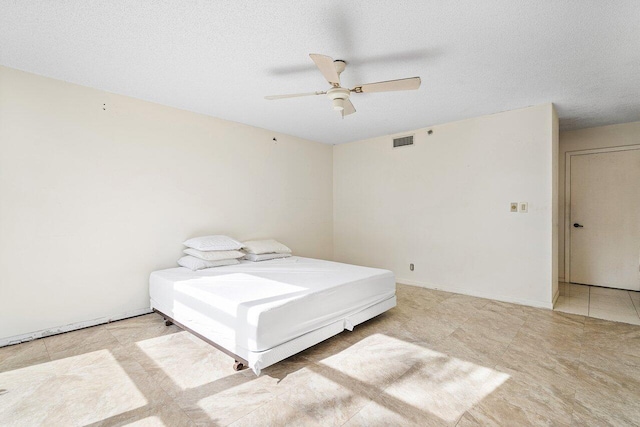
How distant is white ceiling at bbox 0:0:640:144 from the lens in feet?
6.19

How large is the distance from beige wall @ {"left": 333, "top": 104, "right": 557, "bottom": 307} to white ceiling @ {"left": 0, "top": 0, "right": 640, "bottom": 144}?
0.65 metres

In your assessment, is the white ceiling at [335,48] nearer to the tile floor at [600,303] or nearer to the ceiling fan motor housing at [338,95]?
the ceiling fan motor housing at [338,95]

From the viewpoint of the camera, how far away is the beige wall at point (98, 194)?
2672 mm

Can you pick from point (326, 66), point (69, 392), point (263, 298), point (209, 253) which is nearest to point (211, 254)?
point (209, 253)

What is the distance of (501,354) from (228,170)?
144 inches

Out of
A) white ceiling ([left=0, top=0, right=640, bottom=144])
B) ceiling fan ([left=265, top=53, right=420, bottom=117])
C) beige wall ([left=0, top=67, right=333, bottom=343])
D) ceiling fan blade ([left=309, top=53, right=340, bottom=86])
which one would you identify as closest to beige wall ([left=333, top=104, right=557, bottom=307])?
white ceiling ([left=0, top=0, right=640, bottom=144])

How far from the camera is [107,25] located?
204 centimetres

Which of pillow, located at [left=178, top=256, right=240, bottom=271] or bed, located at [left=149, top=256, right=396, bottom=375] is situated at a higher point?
pillow, located at [left=178, top=256, right=240, bottom=271]

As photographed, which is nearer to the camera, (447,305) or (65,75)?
(65,75)

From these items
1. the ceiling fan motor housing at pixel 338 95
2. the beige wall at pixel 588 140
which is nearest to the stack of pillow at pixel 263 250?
the ceiling fan motor housing at pixel 338 95

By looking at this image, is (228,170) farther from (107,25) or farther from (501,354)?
(501,354)

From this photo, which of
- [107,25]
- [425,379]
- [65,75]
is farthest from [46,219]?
[425,379]

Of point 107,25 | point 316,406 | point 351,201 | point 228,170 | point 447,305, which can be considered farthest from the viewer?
point 351,201

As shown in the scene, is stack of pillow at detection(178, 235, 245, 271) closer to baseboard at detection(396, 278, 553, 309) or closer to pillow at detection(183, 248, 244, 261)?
pillow at detection(183, 248, 244, 261)
